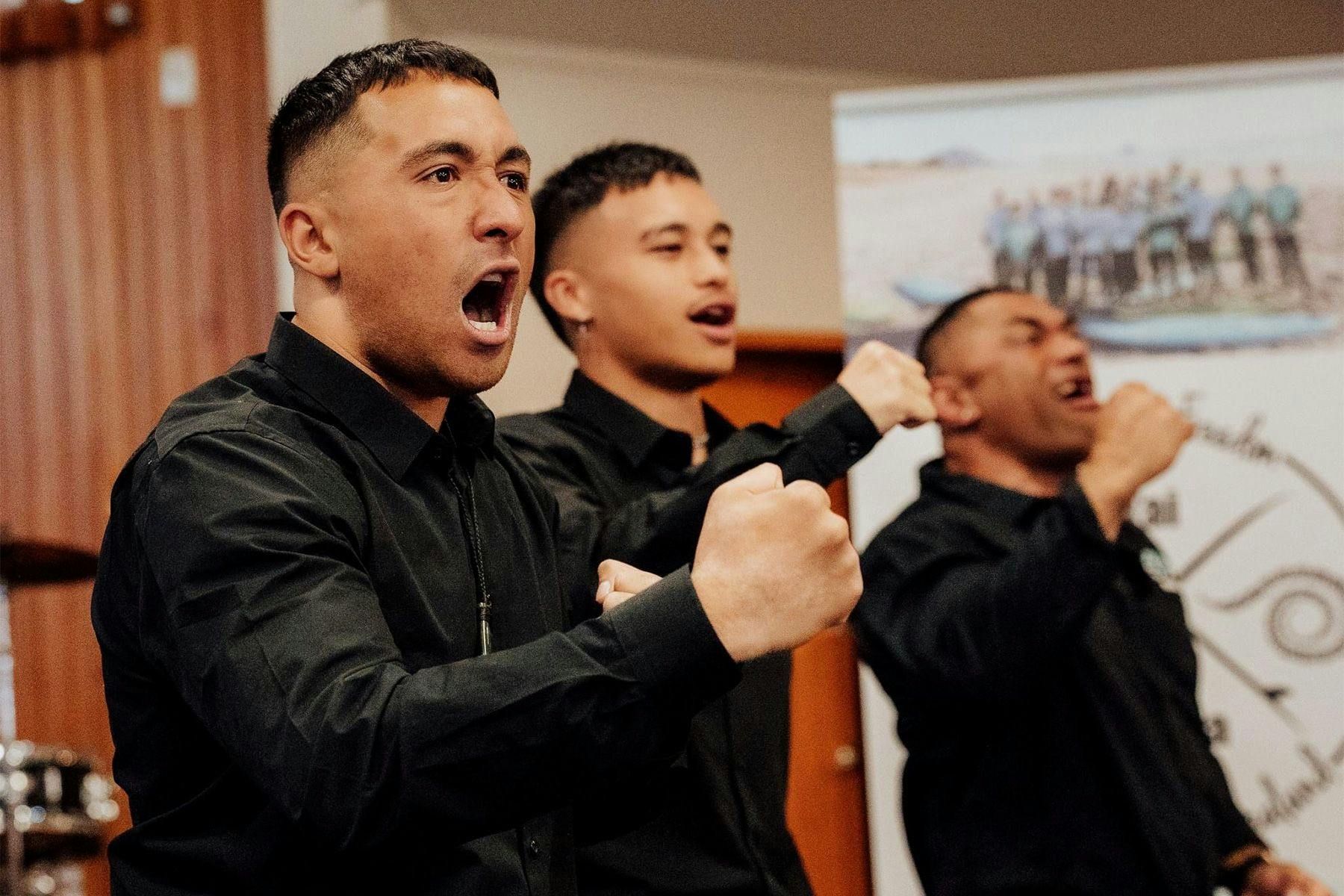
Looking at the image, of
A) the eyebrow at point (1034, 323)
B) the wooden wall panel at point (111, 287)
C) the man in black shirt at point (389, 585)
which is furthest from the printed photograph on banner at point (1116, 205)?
the man in black shirt at point (389, 585)

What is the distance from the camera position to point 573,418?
251cm

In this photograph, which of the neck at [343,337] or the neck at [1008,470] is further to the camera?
the neck at [1008,470]

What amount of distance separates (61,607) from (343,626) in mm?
3823

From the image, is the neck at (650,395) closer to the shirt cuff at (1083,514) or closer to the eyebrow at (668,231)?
the eyebrow at (668,231)

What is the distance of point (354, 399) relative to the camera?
1.38m

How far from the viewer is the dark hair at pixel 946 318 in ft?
10.5

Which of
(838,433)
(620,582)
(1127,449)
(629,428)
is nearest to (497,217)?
(620,582)

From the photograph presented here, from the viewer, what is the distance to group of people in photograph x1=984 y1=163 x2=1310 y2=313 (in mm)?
3535

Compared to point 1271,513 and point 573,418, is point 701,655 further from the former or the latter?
point 1271,513

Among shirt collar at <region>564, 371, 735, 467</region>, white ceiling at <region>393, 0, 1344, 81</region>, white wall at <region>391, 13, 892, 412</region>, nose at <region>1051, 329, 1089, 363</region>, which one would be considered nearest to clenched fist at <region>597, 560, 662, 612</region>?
shirt collar at <region>564, 371, 735, 467</region>

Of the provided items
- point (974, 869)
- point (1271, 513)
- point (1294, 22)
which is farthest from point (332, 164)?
point (1294, 22)

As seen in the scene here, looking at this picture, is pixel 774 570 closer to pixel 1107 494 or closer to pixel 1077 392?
pixel 1107 494

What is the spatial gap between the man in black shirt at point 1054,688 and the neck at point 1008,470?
68 mm

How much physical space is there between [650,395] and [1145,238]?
1.61 m
